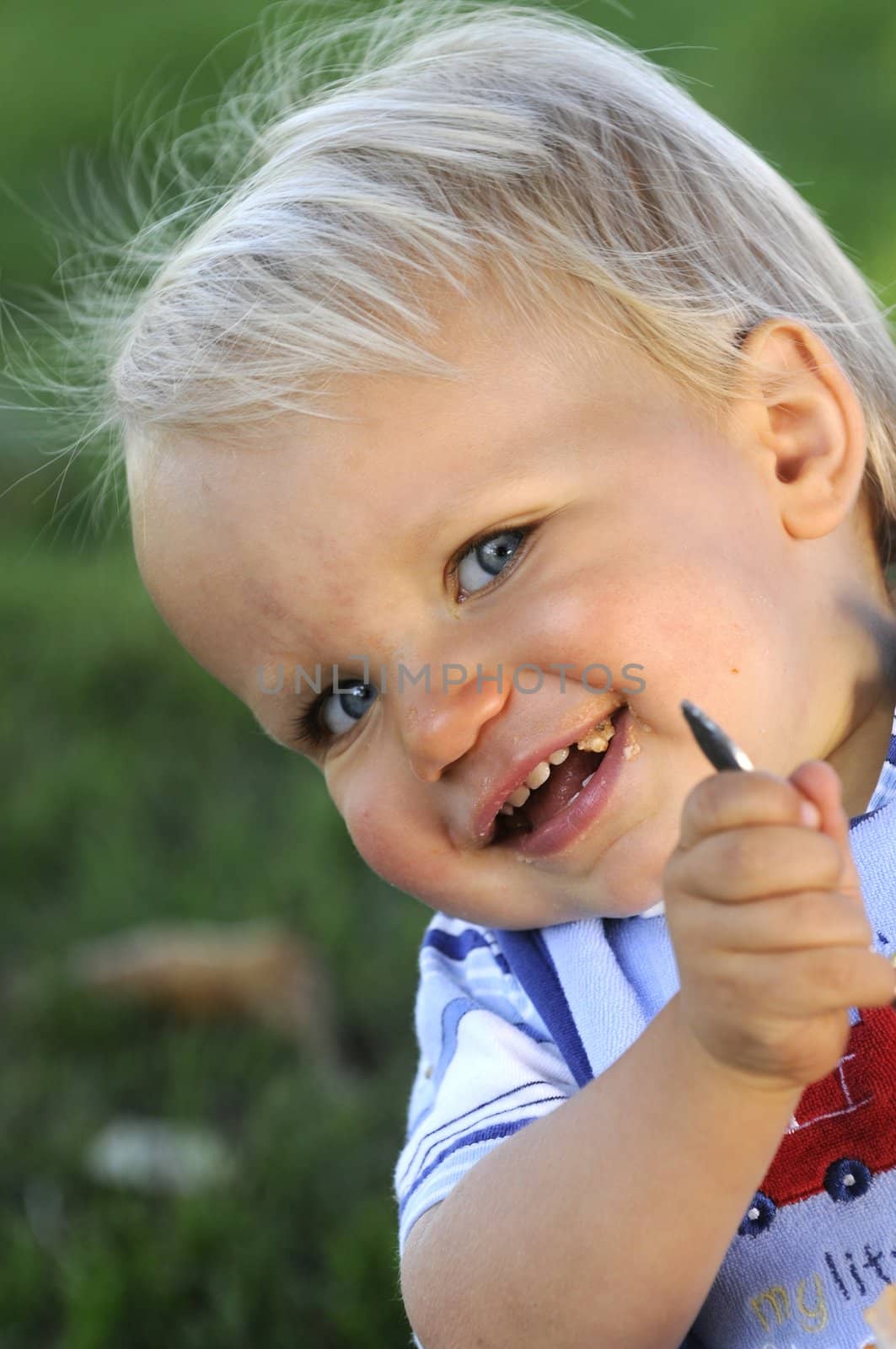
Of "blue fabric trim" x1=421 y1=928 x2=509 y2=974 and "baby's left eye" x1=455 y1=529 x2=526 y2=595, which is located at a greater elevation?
"baby's left eye" x1=455 y1=529 x2=526 y2=595

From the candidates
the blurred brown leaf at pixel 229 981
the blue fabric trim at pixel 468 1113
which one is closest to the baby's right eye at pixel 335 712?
the blue fabric trim at pixel 468 1113

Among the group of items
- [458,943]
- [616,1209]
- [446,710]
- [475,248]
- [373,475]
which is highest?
[475,248]

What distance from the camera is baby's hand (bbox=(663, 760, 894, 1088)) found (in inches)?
35.1

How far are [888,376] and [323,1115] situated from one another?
3.83ft

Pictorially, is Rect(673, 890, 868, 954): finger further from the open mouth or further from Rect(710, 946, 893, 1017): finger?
the open mouth

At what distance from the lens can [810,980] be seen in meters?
0.89

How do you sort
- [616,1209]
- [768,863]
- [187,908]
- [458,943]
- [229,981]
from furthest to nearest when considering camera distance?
[187,908], [229,981], [458,943], [616,1209], [768,863]

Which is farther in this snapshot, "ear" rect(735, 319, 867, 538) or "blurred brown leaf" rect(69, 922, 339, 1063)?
"blurred brown leaf" rect(69, 922, 339, 1063)

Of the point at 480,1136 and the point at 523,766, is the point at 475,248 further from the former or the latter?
the point at 480,1136

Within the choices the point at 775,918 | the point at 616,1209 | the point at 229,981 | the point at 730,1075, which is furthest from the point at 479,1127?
the point at 229,981

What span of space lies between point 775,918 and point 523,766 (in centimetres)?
31

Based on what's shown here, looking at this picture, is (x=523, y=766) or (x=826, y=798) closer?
(x=826, y=798)

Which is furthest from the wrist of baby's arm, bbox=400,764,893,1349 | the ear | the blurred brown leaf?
the blurred brown leaf

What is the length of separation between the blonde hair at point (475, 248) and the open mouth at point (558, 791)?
0.29 meters
